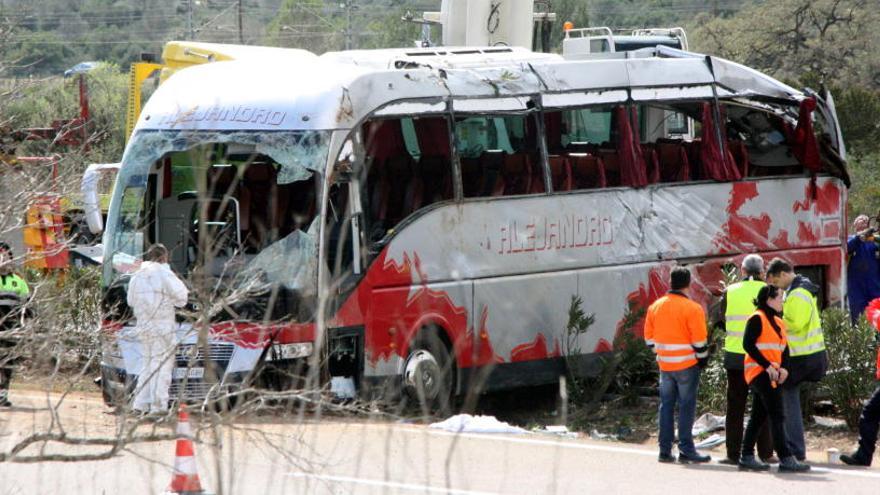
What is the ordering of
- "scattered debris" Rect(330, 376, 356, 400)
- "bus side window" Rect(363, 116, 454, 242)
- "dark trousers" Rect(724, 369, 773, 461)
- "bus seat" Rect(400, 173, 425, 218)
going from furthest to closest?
"bus seat" Rect(400, 173, 425, 218)
"bus side window" Rect(363, 116, 454, 242)
"scattered debris" Rect(330, 376, 356, 400)
"dark trousers" Rect(724, 369, 773, 461)

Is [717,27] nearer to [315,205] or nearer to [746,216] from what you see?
[746,216]

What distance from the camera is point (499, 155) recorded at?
14664mm

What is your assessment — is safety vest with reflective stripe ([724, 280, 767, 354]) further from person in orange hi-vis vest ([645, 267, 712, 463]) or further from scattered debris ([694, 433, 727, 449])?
scattered debris ([694, 433, 727, 449])

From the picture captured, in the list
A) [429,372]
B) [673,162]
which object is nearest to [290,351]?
[429,372]

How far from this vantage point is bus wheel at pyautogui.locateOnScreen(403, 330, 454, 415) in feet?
44.9

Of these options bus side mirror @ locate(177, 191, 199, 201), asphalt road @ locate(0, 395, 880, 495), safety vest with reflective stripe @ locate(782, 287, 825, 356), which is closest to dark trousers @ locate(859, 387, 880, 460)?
asphalt road @ locate(0, 395, 880, 495)

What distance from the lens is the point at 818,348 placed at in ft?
36.6

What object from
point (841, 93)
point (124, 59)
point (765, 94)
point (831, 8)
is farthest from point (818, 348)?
point (124, 59)

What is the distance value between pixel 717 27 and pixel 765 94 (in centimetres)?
3456

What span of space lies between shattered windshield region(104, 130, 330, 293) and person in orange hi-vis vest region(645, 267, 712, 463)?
317cm

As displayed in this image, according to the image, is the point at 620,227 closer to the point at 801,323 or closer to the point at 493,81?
the point at 493,81

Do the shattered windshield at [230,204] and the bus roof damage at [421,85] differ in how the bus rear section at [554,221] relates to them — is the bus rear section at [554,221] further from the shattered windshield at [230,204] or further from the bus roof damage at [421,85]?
the shattered windshield at [230,204]

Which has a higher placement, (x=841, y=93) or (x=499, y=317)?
(x=841, y=93)

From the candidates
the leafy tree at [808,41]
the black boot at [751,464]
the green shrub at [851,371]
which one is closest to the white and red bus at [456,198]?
the green shrub at [851,371]
